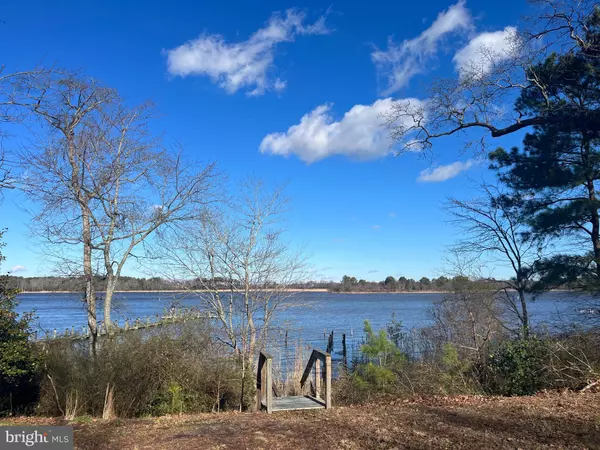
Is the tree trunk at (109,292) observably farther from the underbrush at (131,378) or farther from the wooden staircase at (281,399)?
the wooden staircase at (281,399)

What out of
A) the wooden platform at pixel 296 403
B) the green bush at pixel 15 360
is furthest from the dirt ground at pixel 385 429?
the green bush at pixel 15 360

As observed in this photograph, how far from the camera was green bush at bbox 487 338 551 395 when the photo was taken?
9.34 metres

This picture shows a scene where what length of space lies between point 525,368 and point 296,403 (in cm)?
472

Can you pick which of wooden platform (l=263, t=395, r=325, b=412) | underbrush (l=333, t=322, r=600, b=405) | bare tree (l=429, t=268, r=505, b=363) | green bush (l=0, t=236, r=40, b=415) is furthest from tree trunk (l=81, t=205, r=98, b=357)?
bare tree (l=429, t=268, r=505, b=363)

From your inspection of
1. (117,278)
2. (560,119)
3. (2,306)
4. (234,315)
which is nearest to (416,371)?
(234,315)

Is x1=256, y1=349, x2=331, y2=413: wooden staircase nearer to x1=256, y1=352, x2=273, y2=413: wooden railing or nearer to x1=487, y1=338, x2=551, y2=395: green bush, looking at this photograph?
x1=256, y1=352, x2=273, y2=413: wooden railing

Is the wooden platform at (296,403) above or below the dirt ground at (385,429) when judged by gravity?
below

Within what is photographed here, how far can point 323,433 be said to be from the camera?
576 cm

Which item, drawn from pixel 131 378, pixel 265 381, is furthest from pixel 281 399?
pixel 131 378

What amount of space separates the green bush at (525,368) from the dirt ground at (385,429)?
5.76ft

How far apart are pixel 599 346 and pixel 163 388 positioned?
29.7ft

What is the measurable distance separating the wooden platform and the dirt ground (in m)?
0.37

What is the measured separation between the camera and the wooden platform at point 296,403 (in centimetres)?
794

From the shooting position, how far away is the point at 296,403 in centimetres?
845
